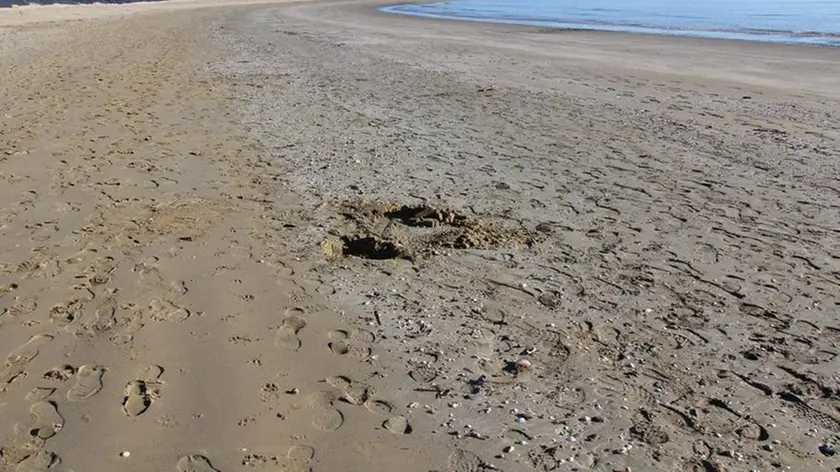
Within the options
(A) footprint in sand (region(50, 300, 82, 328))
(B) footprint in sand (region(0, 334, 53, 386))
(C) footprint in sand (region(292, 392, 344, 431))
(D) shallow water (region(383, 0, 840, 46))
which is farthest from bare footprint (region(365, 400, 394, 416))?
(D) shallow water (region(383, 0, 840, 46))

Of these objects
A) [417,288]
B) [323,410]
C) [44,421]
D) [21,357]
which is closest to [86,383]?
[44,421]

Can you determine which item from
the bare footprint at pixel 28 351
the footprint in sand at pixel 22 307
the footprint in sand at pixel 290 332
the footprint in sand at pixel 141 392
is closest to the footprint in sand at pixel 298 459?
the footprint in sand at pixel 141 392

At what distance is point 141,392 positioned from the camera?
10.7 feet

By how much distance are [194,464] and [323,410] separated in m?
0.61

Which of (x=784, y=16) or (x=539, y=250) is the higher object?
(x=784, y=16)

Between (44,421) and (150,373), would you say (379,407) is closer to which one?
(150,373)

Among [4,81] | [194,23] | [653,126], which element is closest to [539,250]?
[653,126]

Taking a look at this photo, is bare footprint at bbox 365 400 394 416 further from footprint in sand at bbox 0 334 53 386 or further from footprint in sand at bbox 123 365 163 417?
footprint in sand at bbox 0 334 53 386

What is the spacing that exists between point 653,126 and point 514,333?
20.4 ft

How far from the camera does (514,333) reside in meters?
3.92

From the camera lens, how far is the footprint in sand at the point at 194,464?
276cm

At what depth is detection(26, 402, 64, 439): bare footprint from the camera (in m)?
2.95

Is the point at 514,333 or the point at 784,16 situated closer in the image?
the point at 514,333

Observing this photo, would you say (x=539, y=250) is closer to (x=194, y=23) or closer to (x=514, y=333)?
(x=514, y=333)
